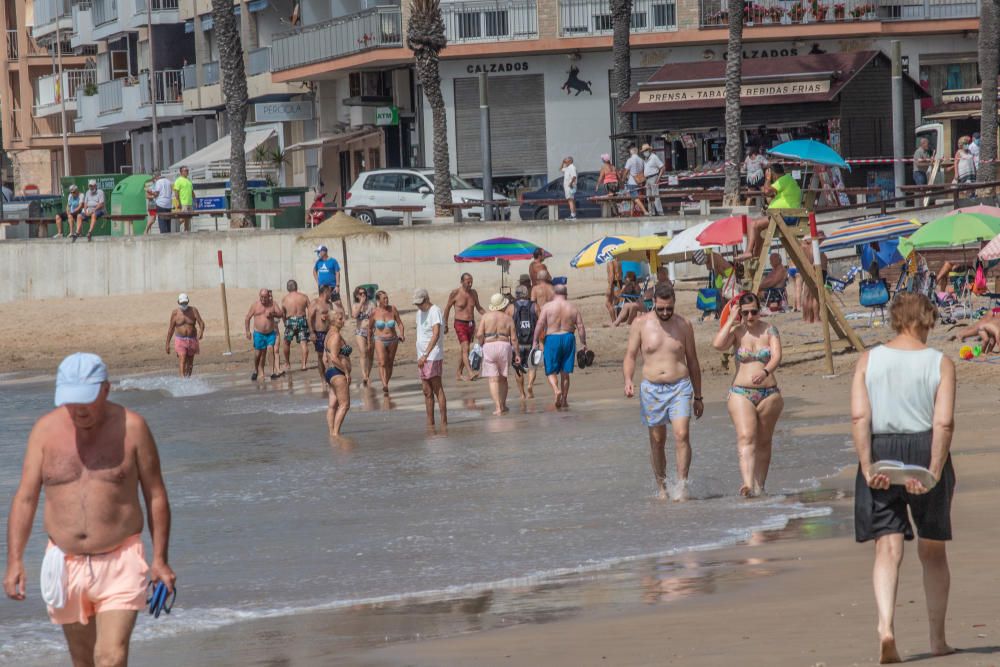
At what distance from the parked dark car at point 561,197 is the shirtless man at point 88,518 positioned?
25.3 meters

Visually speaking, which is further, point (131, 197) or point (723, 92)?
point (131, 197)

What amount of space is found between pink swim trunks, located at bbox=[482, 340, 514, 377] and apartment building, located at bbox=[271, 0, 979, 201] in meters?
19.9

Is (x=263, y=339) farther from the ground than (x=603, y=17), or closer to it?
closer to it

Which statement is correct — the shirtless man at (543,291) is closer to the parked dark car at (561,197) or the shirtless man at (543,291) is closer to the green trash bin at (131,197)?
the parked dark car at (561,197)

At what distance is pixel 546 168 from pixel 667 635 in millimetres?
32581

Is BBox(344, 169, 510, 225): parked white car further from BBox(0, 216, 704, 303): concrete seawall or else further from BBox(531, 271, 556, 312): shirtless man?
BBox(531, 271, 556, 312): shirtless man

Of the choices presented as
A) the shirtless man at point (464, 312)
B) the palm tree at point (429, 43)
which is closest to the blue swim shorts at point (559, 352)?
the shirtless man at point (464, 312)

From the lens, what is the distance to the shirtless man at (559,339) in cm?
1895

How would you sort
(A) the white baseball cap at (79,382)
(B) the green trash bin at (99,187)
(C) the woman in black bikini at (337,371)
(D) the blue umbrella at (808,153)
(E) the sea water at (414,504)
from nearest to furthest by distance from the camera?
(A) the white baseball cap at (79,382), (E) the sea water at (414,504), (C) the woman in black bikini at (337,371), (D) the blue umbrella at (808,153), (B) the green trash bin at (99,187)

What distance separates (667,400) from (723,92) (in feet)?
85.4

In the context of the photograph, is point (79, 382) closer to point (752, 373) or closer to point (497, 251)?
point (752, 373)

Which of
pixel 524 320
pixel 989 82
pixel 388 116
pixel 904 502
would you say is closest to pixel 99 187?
pixel 388 116

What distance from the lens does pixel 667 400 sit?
11.8 m

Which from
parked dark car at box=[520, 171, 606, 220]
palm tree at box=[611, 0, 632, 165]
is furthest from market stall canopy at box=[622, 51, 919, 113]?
parked dark car at box=[520, 171, 606, 220]
